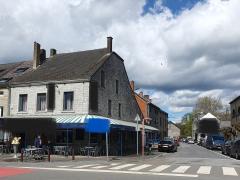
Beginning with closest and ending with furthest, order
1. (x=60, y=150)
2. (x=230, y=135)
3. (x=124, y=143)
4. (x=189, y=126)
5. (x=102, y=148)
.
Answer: (x=60, y=150), (x=102, y=148), (x=124, y=143), (x=230, y=135), (x=189, y=126)

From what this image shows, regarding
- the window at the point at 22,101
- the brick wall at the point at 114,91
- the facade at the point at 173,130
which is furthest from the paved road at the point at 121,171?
the facade at the point at 173,130

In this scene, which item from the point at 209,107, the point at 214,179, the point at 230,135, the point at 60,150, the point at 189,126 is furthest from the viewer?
the point at 189,126

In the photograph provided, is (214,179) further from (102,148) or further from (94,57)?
(94,57)

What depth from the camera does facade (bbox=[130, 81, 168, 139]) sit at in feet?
229

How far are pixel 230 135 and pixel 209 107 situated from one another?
4474 cm

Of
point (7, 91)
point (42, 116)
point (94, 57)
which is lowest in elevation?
point (42, 116)

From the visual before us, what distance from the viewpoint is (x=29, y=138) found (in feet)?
117

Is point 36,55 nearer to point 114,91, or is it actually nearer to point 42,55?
point 42,55

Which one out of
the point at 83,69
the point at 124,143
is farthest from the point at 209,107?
the point at 83,69

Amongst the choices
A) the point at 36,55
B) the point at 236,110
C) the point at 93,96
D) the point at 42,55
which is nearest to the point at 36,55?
the point at 36,55

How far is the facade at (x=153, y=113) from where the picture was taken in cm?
6975

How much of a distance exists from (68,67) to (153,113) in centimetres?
4287

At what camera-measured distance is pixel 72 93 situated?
113 feet

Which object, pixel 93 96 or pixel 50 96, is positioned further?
pixel 50 96
